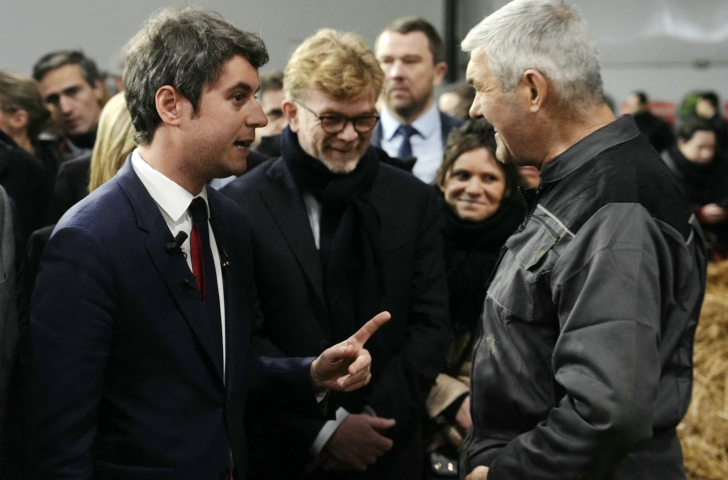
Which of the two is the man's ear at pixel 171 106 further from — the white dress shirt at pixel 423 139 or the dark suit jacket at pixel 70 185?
the white dress shirt at pixel 423 139

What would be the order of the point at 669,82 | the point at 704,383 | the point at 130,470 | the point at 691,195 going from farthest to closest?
the point at 669,82
the point at 691,195
the point at 704,383
the point at 130,470

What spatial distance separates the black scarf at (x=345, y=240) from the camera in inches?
90.0

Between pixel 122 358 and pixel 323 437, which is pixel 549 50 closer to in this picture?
pixel 122 358

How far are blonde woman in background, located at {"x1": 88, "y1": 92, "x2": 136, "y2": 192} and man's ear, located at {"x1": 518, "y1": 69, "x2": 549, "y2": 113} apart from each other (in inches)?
51.8

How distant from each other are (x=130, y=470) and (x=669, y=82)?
989 cm

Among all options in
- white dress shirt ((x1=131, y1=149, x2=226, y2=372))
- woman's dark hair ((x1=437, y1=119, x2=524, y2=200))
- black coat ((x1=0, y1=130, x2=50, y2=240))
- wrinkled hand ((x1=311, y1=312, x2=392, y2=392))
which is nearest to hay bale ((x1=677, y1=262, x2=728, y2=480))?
woman's dark hair ((x1=437, y1=119, x2=524, y2=200))

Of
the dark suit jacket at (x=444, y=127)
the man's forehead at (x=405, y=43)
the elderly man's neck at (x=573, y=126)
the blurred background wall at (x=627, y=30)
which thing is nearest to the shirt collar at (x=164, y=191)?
the elderly man's neck at (x=573, y=126)

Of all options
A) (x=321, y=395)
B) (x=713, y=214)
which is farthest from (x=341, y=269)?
(x=713, y=214)

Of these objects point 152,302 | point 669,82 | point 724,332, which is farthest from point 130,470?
point 669,82

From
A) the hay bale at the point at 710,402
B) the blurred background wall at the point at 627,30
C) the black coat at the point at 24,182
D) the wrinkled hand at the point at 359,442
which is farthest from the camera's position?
the blurred background wall at the point at 627,30

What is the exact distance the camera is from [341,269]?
2303mm

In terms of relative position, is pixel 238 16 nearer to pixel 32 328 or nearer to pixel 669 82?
pixel 32 328

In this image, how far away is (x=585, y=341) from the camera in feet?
4.51

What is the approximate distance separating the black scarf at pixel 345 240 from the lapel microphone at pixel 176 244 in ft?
2.52
